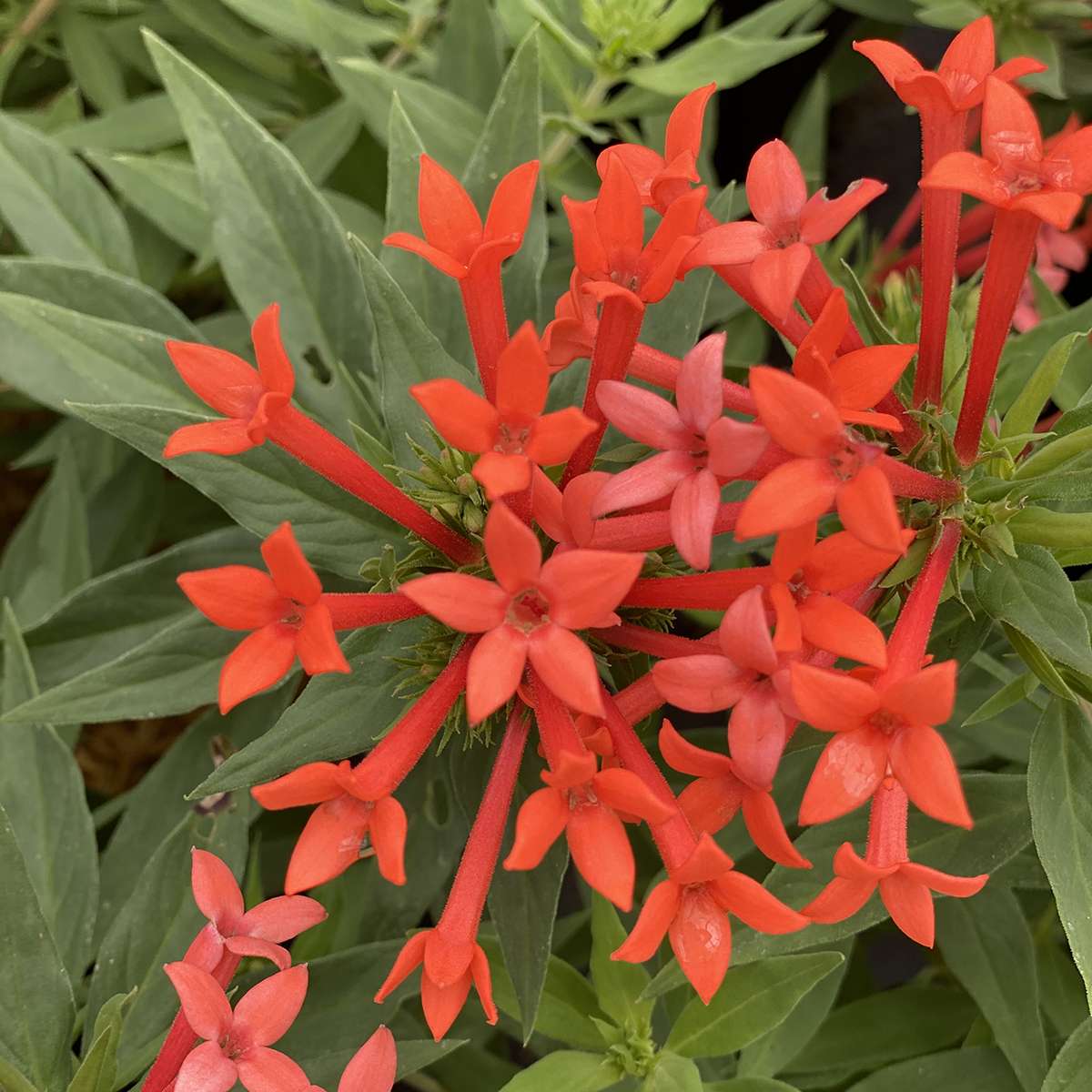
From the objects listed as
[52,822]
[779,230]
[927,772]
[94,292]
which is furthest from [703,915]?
[94,292]

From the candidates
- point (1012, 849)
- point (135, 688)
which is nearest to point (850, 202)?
point (1012, 849)

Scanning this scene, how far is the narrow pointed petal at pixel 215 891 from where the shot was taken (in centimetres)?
67

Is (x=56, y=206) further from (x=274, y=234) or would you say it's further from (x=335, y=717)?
(x=335, y=717)

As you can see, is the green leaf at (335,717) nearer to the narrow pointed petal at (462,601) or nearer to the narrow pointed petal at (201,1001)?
the narrow pointed petal at (201,1001)

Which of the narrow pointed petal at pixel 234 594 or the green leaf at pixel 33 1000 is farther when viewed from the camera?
the green leaf at pixel 33 1000

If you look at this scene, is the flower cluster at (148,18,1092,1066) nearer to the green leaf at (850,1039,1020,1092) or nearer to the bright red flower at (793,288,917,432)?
the bright red flower at (793,288,917,432)

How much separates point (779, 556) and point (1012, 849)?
0.41 metres

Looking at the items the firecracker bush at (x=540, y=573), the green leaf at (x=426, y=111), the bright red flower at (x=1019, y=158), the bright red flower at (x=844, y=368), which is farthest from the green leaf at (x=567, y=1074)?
the green leaf at (x=426, y=111)

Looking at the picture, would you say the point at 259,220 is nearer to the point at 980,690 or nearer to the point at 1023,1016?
the point at 980,690

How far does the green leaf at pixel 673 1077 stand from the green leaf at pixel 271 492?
0.40 m

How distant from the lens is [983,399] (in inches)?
25.4

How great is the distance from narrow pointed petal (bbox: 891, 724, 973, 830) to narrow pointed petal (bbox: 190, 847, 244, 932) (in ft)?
1.32

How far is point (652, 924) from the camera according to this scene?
545 mm

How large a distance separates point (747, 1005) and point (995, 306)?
486 millimetres
